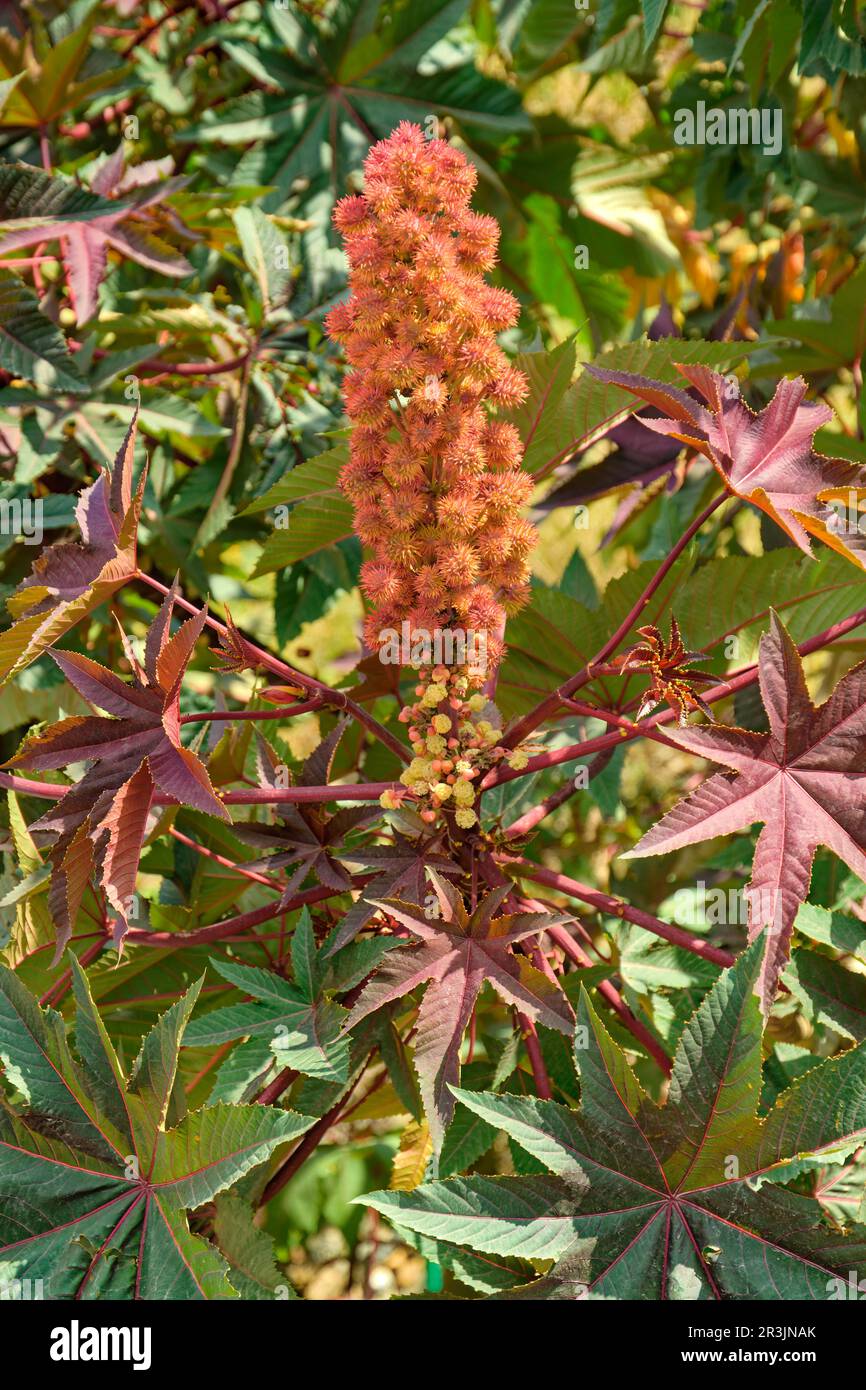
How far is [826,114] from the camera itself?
1.54 meters

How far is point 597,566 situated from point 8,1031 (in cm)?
169

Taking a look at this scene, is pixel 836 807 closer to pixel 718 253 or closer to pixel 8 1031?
pixel 8 1031

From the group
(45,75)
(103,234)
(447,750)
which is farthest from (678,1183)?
(45,75)

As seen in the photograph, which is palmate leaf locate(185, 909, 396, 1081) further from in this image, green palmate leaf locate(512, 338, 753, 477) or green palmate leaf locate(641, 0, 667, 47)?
green palmate leaf locate(641, 0, 667, 47)

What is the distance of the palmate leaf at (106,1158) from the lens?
2.19ft

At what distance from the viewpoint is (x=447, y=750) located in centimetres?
76

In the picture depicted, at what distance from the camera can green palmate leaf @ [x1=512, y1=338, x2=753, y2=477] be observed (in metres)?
0.85

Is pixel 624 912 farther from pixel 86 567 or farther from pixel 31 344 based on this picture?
pixel 31 344

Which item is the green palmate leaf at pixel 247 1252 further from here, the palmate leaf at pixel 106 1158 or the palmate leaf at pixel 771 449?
the palmate leaf at pixel 771 449

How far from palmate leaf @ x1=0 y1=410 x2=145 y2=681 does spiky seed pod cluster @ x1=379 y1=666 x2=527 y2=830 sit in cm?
21

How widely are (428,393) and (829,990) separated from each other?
20.1 inches

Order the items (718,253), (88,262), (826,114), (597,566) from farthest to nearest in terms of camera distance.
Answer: (597,566) → (718,253) → (826,114) → (88,262)

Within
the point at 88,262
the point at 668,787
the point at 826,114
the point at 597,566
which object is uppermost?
the point at 826,114

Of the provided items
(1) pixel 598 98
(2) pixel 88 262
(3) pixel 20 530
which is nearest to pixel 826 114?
(1) pixel 598 98
